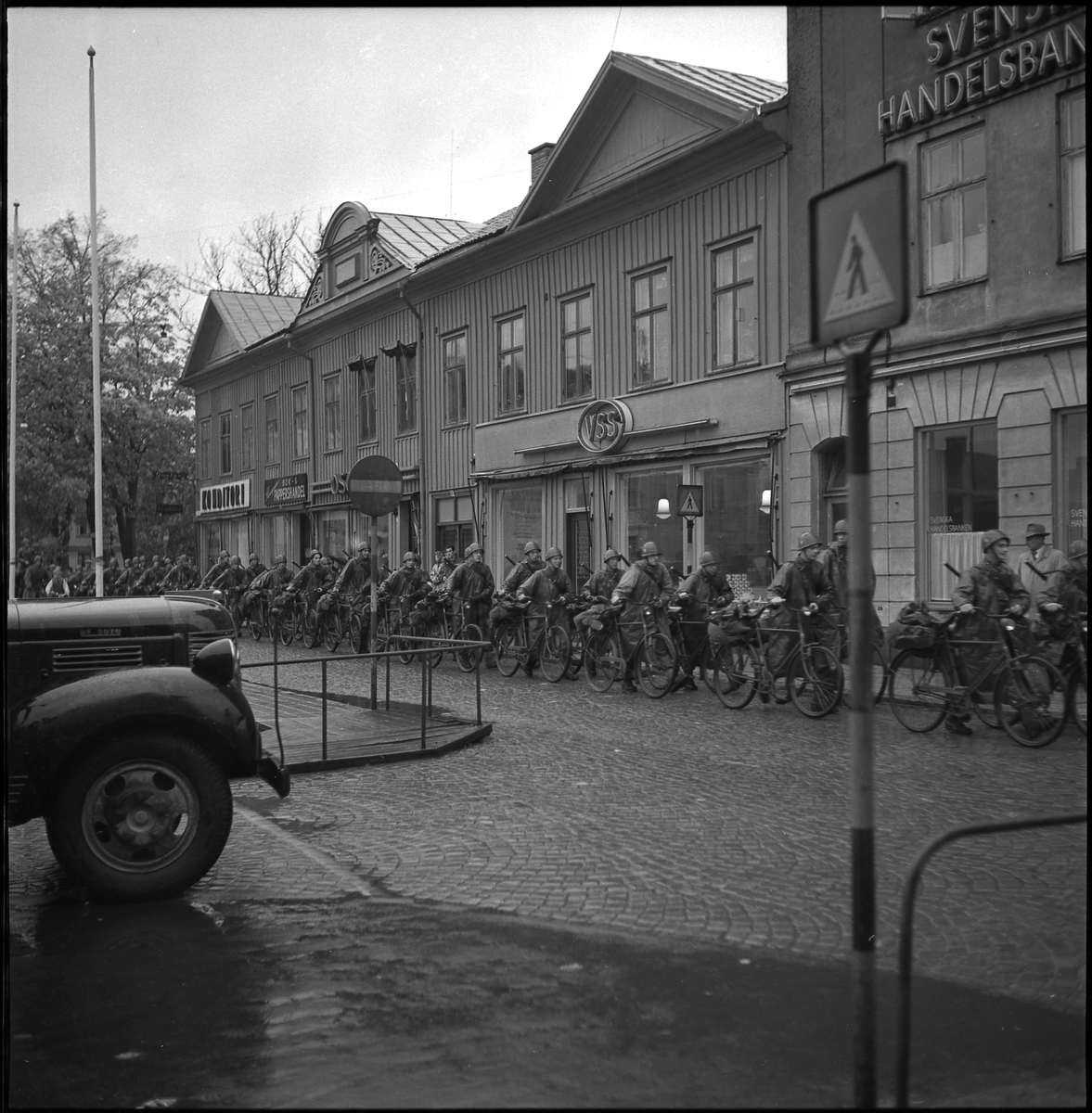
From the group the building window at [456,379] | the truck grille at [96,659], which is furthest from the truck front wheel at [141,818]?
the building window at [456,379]

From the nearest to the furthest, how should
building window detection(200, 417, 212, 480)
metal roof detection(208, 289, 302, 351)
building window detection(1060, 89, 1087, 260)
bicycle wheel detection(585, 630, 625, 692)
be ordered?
building window detection(1060, 89, 1087, 260) → bicycle wheel detection(585, 630, 625, 692) → metal roof detection(208, 289, 302, 351) → building window detection(200, 417, 212, 480)

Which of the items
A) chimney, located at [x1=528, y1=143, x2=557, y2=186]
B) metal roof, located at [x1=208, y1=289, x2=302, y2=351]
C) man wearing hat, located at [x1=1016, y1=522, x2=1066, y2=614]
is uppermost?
chimney, located at [x1=528, y1=143, x2=557, y2=186]

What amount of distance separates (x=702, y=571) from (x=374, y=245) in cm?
1835

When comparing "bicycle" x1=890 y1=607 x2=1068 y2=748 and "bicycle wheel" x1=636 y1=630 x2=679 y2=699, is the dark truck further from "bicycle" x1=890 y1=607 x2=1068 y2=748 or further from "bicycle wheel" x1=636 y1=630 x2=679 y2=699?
"bicycle wheel" x1=636 y1=630 x2=679 y2=699

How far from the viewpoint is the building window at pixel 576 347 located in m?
23.9

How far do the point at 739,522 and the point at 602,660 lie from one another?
17.2 ft

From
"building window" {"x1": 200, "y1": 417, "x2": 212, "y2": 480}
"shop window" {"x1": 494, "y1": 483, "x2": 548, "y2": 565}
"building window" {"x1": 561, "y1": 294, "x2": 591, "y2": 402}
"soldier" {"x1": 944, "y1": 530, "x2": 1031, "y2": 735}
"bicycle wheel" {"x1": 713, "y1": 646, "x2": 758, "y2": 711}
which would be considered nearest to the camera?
"soldier" {"x1": 944, "y1": 530, "x2": 1031, "y2": 735}

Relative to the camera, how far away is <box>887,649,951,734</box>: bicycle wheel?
1116 cm

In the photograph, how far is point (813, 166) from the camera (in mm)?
18266

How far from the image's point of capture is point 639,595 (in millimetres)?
15562

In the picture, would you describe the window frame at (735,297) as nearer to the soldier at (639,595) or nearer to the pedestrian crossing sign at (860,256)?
the soldier at (639,595)

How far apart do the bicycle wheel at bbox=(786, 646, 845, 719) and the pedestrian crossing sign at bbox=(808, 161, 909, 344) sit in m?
8.92

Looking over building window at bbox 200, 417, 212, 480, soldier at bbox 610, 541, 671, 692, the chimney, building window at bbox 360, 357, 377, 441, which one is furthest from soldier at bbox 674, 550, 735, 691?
building window at bbox 200, 417, 212, 480

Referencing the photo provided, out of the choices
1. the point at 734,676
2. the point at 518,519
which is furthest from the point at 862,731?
the point at 518,519
